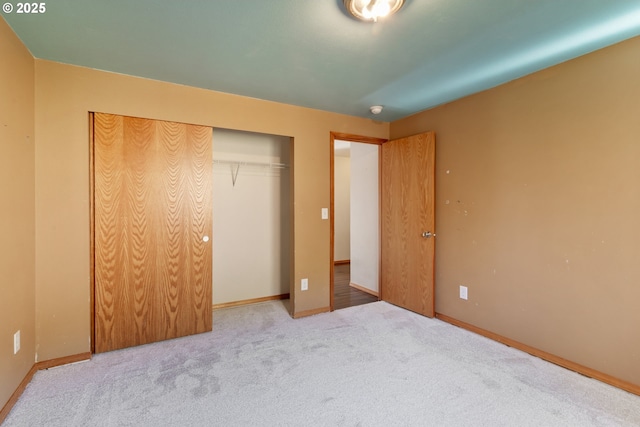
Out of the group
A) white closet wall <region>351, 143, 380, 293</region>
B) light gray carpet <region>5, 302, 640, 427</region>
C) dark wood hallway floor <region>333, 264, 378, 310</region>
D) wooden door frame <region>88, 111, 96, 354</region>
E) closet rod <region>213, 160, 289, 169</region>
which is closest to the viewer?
light gray carpet <region>5, 302, 640, 427</region>

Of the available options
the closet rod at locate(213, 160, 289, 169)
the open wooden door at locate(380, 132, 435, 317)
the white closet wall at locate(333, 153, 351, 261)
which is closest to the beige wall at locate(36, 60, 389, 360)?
the closet rod at locate(213, 160, 289, 169)

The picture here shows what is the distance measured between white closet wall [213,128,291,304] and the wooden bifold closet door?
73cm


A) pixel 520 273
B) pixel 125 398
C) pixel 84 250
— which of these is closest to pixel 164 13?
pixel 84 250

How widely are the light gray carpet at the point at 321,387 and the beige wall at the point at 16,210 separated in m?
0.29

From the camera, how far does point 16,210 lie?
1833 mm

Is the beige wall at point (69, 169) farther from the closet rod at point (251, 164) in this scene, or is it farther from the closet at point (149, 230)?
the closet rod at point (251, 164)

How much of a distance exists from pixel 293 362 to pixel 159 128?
230 cm

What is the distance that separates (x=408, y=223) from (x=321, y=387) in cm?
205

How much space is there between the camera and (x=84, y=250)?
7.47 feet

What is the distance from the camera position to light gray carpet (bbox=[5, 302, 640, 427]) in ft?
5.40

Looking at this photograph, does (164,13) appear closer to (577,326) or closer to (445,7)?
(445,7)
